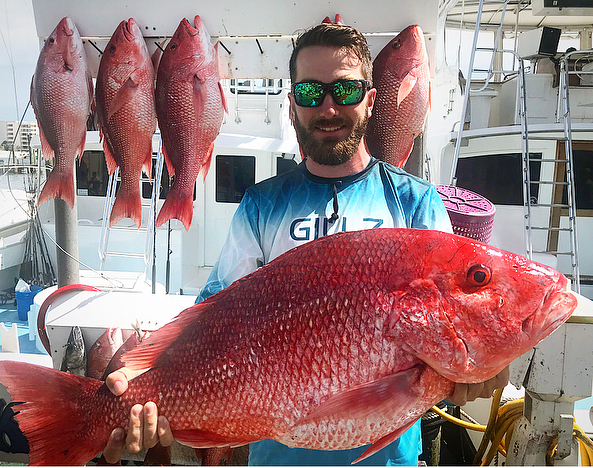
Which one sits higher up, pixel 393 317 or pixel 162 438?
pixel 393 317

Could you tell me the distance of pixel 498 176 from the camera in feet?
19.6

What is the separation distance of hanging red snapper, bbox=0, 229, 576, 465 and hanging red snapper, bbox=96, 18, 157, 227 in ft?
2.66

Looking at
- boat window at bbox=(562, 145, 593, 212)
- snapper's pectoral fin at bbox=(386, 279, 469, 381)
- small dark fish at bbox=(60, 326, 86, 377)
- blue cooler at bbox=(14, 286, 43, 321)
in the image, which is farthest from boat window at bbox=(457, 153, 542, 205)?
blue cooler at bbox=(14, 286, 43, 321)

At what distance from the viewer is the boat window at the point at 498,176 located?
569 cm

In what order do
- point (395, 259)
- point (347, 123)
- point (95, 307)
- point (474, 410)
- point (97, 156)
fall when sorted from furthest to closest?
point (97, 156), point (474, 410), point (95, 307), point (347, 123), point (395, 259)

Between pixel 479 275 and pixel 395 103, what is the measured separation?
1016 mm

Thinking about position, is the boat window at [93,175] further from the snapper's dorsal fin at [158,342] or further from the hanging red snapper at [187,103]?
the snapper's dorsal fin at [158,342]

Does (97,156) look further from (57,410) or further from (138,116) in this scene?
(57,410)

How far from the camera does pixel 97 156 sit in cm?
564

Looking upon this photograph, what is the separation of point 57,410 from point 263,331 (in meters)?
0.58

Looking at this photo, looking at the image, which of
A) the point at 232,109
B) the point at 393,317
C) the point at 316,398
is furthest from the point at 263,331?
the point at 232,109

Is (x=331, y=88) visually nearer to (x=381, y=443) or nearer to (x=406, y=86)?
(x=406, y=86)

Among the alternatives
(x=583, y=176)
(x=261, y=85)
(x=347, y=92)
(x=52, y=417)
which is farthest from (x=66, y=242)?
(x=583, y=176)

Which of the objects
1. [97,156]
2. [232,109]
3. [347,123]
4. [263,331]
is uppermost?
[232,109]
